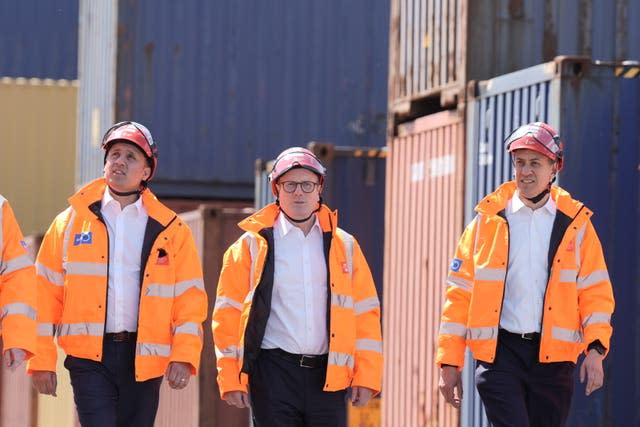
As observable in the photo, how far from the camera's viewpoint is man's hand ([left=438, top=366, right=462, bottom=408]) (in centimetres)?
652

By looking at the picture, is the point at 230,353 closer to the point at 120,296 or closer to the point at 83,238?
the point at 120,296

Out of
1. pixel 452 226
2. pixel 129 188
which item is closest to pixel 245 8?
pixel 452 226

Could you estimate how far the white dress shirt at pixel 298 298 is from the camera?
6.18 m

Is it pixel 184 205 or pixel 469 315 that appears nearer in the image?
pixel 469 315

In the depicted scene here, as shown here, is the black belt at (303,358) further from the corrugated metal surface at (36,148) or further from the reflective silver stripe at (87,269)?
the corrugated metal surface at (36,148)

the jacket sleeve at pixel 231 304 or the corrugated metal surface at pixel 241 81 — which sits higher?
the corrugated metal surface at pixel 241 81

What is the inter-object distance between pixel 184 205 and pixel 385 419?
558cm

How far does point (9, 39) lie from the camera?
2384 centimetres

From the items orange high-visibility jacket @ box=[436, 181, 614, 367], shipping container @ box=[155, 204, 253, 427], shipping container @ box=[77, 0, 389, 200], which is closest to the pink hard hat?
orange high-visibility jacket @ box=[436, 181, 614, 367]

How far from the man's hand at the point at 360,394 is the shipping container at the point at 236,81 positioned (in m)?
10.6

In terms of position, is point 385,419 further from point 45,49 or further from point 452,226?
point 45,49

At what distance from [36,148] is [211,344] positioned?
9199 mm

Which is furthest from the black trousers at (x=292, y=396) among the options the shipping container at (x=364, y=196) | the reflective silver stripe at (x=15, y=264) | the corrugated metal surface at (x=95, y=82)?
the corrugated metal surface at (x=95, y=82)

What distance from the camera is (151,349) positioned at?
6402 millimetres
